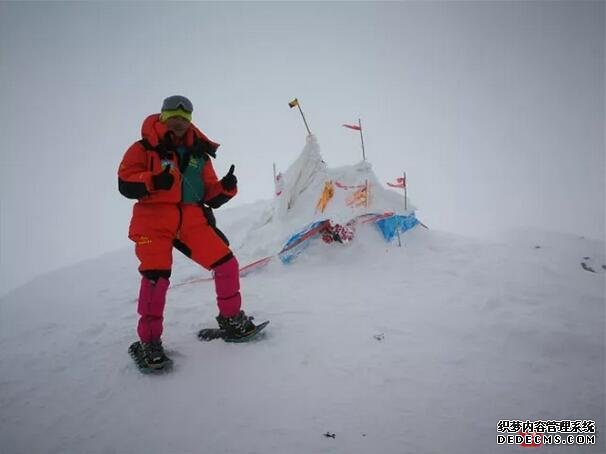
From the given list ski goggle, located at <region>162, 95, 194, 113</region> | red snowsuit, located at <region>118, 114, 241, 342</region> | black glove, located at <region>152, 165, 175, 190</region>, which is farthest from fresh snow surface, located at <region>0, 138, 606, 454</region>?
ski goggle, located at <region>162, 95, 194, 113</region>

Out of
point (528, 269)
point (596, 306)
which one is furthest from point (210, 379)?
point (528, 269)

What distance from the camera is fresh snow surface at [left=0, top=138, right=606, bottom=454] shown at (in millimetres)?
2264

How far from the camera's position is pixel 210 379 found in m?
2.84

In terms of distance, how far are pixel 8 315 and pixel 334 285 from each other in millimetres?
5281

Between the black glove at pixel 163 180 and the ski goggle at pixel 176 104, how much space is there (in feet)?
2.39

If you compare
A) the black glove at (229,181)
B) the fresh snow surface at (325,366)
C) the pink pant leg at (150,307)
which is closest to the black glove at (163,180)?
the black glove at (229,181)

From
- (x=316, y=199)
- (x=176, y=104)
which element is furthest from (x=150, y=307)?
(x=316, y=199)

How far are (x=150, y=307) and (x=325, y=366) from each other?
175cm

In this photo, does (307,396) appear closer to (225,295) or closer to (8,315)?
(225,295)

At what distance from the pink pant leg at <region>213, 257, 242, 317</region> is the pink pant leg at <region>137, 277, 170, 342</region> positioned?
53cm

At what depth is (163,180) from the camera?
9.61ft

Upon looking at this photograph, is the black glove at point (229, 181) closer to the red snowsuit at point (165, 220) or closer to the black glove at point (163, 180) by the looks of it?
the red snowsuit at point (165, 220)

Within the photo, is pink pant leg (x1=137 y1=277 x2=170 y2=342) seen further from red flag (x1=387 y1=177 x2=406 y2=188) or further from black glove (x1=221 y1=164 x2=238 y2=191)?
red flag (x1=387 y1=177 x2=406 y2=188)

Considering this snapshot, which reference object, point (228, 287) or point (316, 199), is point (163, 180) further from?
point (316, 199)
